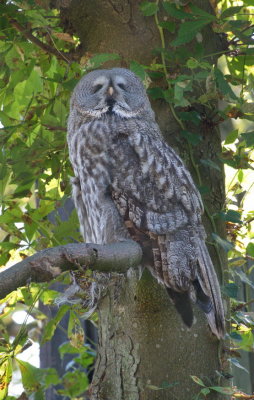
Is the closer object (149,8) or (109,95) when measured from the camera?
(149,8)

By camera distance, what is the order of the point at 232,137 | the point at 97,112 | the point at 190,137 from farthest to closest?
the point at 97,112, the point at 232,137, the point at 190,137

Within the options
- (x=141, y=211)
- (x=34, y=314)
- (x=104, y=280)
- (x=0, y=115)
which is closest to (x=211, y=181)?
(x=141, y=211)

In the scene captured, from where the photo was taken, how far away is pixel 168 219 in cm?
233

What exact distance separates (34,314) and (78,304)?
0.66 meters

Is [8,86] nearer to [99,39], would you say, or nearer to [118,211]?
[99,39]

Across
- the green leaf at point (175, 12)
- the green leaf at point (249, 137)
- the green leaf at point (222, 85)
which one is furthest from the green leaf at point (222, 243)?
the green leaf at point (175, 12)

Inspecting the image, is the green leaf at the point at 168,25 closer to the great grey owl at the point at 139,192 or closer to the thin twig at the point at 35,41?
the great grey owl at the point at 139,192

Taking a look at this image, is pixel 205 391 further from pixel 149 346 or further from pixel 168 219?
pixel 168 219

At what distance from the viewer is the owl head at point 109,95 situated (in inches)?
107

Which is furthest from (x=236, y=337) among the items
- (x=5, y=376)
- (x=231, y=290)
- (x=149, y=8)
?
(x=149, y=8)

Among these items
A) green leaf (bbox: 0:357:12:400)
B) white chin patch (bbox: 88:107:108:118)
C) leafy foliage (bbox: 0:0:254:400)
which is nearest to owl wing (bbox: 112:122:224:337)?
leafy foliage (bbox: 0:0:254:400)

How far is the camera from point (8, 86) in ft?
9.26

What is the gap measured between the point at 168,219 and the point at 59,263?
79cm

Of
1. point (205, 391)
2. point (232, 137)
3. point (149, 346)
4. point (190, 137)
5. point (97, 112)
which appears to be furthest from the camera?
point (97, 112)
